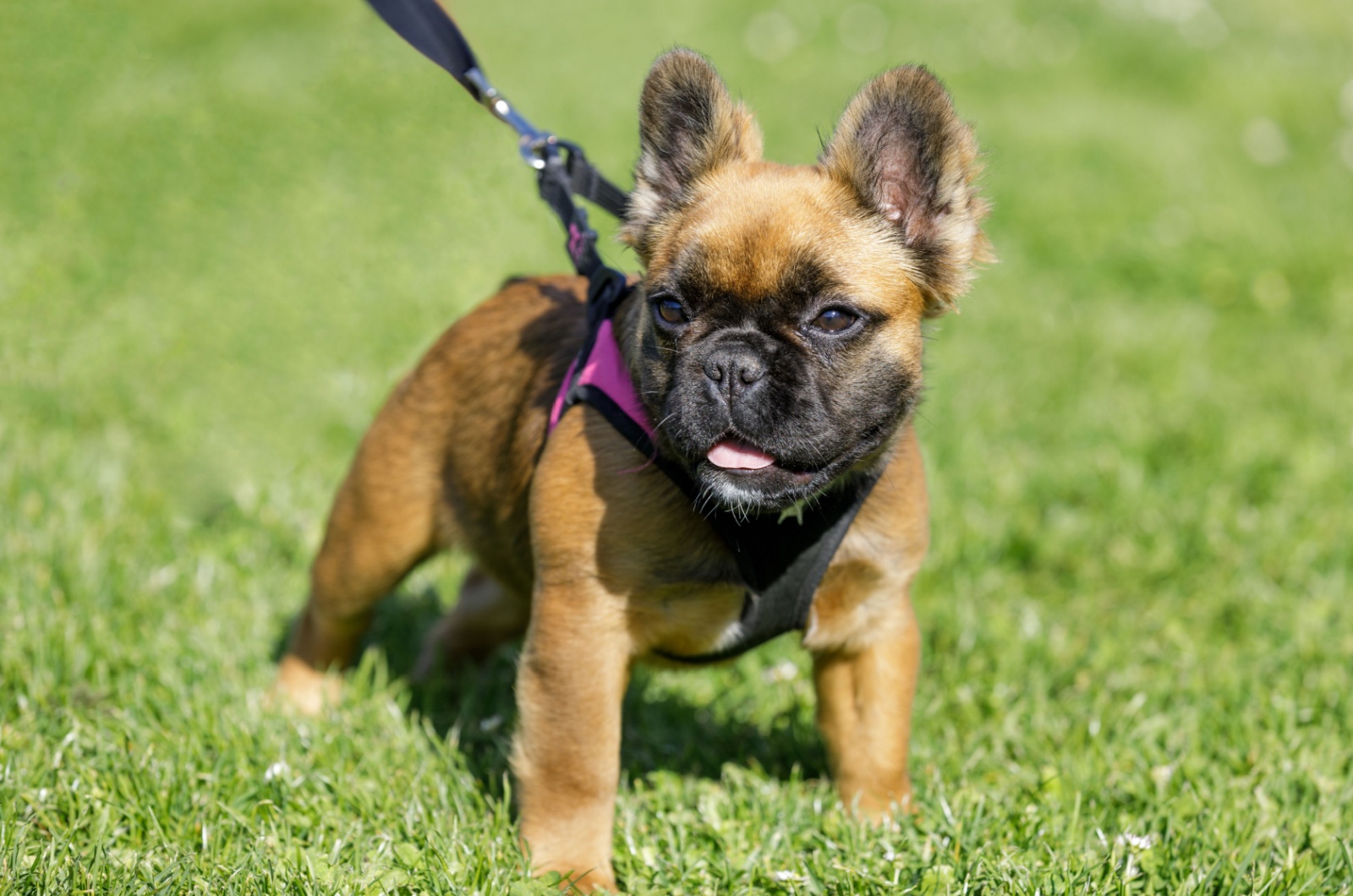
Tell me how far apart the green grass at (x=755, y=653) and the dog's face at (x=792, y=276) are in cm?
28

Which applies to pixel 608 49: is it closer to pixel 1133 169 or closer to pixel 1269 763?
pixel 1133 169

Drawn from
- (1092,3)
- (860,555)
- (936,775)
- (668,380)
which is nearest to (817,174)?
(668,380)

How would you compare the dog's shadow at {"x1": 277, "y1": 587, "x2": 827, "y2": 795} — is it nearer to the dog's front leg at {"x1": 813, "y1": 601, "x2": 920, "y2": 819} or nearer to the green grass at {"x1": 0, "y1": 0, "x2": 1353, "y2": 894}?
the green grass at {"x1": 0, "y1": 0, "x2": 1353, "y2": 894}

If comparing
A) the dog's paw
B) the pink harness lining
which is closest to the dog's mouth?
the pink harness lining

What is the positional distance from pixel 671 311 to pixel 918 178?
736 millimetres

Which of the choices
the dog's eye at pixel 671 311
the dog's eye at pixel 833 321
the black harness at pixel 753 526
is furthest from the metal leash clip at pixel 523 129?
the dog's eye at pixel 833 321

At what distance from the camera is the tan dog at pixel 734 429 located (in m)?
3.03

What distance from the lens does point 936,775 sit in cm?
383

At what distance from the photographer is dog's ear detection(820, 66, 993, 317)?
3154 mm

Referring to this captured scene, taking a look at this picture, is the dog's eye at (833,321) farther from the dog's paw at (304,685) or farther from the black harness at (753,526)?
the dog's paw at (304,685)

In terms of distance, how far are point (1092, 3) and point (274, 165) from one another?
8674 mm

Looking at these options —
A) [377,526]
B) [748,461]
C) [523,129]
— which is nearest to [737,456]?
[748,461]

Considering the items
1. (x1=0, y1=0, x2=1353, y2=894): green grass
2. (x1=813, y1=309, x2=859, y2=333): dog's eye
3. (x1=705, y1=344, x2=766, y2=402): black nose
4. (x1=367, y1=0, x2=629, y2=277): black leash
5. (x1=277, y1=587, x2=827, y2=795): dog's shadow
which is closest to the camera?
(x1=705, y1=344, x2=766, y2=402): black nose

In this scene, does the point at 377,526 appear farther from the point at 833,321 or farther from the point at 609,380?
the point at 833,321
